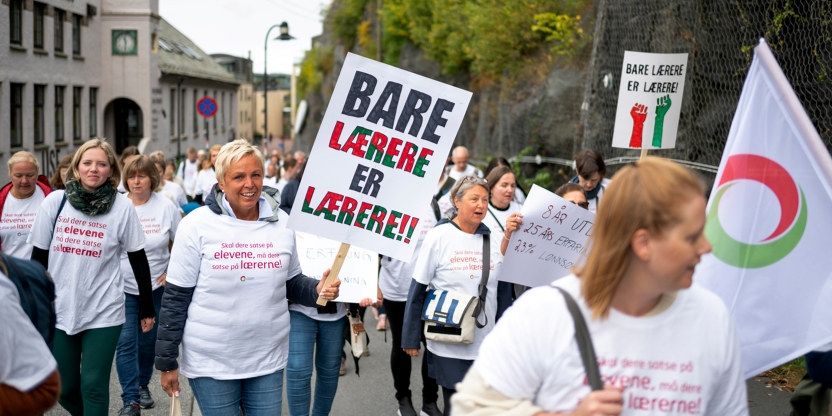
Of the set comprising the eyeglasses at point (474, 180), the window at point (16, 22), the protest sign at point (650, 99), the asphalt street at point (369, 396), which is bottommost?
the asphalt street at point (369, 396)

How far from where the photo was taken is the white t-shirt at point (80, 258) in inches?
222

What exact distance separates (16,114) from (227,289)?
1037 inches

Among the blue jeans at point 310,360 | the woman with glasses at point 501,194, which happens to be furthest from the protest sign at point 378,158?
the woman with glasses at point 501,194

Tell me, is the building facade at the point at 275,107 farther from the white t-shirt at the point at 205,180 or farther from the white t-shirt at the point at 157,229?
the white t-shirt at the point at 157,229

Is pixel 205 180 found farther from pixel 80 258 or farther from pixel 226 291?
pixel 226 291

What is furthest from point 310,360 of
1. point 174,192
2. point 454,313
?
point 174,192

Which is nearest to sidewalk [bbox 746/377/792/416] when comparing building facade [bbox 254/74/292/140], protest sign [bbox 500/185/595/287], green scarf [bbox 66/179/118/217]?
protest sign [bbox 500/185/595/287]

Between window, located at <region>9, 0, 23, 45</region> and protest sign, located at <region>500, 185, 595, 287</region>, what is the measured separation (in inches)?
1009

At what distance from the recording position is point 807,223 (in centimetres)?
340

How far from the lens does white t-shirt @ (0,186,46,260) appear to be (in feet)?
24.1

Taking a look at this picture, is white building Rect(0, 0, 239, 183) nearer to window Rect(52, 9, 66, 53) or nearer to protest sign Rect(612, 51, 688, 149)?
window Rect(52, 9, 66, 53)

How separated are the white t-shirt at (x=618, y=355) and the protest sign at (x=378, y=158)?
2261mm

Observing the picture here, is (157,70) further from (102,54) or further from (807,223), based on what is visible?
(807,223)

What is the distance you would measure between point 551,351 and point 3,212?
6.01 metres
